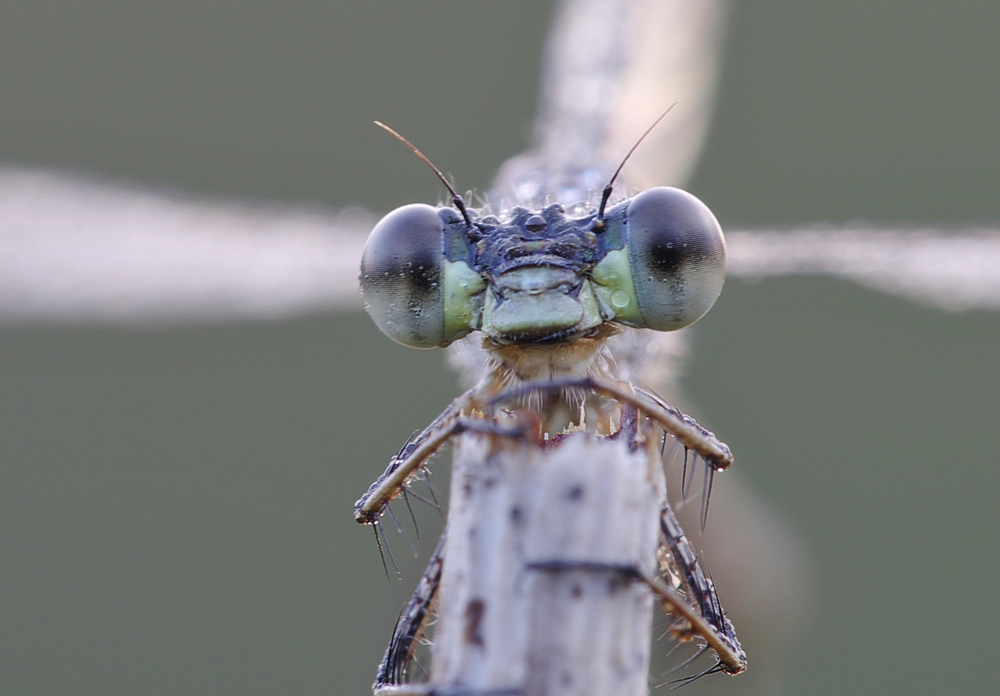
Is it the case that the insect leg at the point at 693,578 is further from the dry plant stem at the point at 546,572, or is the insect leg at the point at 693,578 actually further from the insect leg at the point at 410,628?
the insect leg at the point at 410,628

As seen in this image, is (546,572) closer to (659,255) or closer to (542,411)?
(542,411)

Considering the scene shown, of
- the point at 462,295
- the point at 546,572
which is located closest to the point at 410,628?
the point at 546,572

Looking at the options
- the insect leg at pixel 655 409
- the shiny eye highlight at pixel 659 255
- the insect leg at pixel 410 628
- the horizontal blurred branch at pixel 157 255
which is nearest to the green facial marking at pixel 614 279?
the shiny eye highlight at pixel 659 255

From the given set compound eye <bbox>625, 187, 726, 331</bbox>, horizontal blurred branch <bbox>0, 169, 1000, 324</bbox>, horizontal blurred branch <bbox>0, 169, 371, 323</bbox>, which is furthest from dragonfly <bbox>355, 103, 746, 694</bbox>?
horizontal blurred branch <bbox>0, 169, 371, 323</bbox>

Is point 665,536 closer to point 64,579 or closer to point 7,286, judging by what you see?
point 7,286

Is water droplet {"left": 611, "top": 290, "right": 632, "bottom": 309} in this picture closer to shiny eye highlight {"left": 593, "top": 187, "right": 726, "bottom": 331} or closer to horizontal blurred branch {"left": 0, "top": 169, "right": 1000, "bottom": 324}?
shiny eye highlight {"left": 593, "top": 187, "right": 726, "bottom": 331}

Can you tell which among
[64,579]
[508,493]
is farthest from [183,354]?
[508,493]
